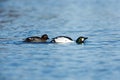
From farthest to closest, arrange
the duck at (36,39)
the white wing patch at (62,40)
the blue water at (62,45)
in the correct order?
the duck at (36,39), the white wing patch at (62,40), the blue water at (62,45)

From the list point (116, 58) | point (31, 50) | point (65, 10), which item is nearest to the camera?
point (116, 58)

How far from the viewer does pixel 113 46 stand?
24281 millimetres

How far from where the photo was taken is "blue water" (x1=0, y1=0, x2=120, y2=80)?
62.0ft

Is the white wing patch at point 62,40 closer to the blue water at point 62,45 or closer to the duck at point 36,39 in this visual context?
the blue water at point 62,45

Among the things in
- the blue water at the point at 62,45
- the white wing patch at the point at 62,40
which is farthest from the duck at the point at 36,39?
the white wing patch at the point at 62,40

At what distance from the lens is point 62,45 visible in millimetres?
25297

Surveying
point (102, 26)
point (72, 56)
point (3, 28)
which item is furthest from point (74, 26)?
point (72, 56)

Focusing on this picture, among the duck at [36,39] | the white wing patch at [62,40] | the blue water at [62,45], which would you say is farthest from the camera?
the duck at [36,39]

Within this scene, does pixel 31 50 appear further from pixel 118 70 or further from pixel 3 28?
pixel 3 28

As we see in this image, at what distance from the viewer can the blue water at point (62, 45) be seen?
18891 millimetres

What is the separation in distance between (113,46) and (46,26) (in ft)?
29.7

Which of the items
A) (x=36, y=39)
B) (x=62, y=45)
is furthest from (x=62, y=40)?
(x=36, y=39)

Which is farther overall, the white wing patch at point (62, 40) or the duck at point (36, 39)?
the duck at point (36, 39)

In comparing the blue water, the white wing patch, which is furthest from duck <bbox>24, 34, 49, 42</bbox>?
the white wing patch
